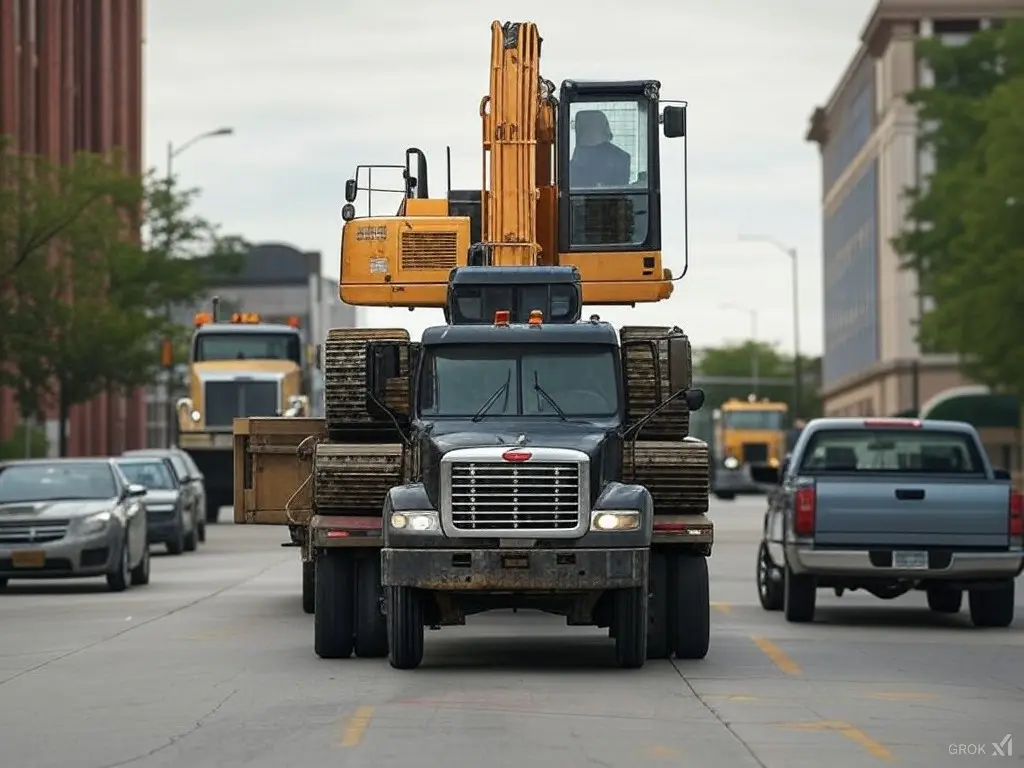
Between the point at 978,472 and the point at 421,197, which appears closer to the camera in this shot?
the point at 978,472

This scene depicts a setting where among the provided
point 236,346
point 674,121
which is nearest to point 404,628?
point 674,121

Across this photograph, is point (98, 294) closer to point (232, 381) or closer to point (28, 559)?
point (232, 381)

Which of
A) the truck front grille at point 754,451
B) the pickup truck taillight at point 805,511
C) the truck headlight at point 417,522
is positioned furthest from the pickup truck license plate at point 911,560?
the truck front grille at point 754,451

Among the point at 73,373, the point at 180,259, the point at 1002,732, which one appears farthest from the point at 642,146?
the point at 180,259

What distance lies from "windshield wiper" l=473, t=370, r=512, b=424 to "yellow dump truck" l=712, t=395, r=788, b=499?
67508 mm

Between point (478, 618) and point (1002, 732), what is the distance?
34.5 feet

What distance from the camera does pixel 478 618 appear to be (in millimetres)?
24328

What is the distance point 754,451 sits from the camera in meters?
88.9

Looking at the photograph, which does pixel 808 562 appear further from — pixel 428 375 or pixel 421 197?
pixel 421 197

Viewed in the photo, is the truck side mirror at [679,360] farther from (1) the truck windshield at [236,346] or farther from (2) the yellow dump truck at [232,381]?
(1) the truck windshield at [236,346]

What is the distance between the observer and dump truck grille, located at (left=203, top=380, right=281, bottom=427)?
54219 mm

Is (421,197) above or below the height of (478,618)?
above

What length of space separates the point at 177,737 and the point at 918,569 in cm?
1011

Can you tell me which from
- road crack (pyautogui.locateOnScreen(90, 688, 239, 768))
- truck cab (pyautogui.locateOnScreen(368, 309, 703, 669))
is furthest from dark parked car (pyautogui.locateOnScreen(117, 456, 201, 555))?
road crack (pyautogui.locateOnScreen(90, 688, 239, 768))
